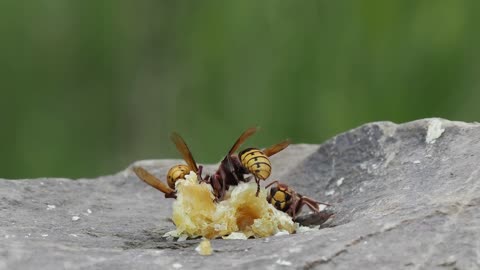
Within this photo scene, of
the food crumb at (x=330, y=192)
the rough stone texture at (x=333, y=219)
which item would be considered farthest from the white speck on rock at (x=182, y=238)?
the food crumb at (x=330, y=192)

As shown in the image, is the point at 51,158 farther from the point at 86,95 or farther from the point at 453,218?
the point at 453,218

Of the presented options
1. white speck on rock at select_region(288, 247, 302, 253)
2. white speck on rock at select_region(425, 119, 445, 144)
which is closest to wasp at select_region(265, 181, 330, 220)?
white speck on rock at select_region(425, 119, 445, 144)

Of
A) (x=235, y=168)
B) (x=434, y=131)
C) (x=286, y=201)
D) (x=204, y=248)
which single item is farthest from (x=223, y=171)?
(x=434, y=131)

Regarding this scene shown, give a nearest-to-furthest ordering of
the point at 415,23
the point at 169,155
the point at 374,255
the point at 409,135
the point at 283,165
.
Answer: the point at 374,255
the point at 409,135
the point at 283,165
the point at 415,23
the point at 169,155

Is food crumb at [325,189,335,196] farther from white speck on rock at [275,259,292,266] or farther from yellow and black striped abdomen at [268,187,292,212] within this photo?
white speck on rock at [275,259,292,266]

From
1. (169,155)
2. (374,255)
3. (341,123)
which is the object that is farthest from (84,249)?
(169,155)

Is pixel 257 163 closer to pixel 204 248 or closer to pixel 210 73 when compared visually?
pixel 204 248

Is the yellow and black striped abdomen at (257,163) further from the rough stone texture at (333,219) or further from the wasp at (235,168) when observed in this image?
the rough stone texture at (333,219)

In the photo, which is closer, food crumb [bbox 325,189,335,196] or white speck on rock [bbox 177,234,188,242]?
white speck on rock [bbox 177,234,188,242]
